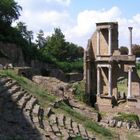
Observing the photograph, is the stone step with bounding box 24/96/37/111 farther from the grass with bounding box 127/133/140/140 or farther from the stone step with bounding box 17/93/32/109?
the grass with bounding box 127/133/140/140

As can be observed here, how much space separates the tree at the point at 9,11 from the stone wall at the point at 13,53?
5.01 meters

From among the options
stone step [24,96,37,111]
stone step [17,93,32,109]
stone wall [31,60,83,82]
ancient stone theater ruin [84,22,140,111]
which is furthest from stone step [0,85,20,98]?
stone wall [31,60,83,82]

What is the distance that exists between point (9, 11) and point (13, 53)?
6.64m

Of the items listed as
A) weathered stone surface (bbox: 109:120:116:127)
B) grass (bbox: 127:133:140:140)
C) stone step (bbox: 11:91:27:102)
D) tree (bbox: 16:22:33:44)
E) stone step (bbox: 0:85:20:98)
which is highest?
tree (bbox: 16:22:33:44)

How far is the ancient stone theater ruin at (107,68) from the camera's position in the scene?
122 feet

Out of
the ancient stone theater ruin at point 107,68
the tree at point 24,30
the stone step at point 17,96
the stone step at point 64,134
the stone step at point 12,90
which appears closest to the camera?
the stone step at point 64,134

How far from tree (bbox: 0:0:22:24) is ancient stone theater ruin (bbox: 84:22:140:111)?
13.2 m

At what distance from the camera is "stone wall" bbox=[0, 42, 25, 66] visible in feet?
144

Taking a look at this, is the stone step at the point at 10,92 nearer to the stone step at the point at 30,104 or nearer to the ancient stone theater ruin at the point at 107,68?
the stone step at the point at 30,104

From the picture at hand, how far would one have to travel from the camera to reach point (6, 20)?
5000cm

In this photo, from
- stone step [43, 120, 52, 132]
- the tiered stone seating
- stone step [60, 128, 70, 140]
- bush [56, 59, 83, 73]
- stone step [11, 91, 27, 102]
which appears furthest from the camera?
bush [56, 59, 83, 73]

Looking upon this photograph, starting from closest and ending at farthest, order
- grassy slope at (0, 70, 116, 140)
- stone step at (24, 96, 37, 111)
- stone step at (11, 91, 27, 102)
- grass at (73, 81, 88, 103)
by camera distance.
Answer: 1. stone step at (24, 96, 37, 111)
2. stone step at (11, 91, 27, 102)
3. grassy slope at (0, 70, 116, 140)
4. grass at (73, 81, 88, 103)

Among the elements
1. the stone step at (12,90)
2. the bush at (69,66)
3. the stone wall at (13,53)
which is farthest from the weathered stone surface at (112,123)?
the bush at (69,66)

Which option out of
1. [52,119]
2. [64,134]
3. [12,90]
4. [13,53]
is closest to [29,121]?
[64,134]
